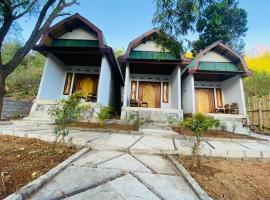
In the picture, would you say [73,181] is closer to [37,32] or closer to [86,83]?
[37,32]

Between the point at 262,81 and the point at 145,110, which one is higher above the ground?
the point at 262,81

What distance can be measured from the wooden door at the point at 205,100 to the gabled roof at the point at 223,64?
216 centimetres

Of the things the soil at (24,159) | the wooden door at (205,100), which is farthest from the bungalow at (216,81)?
the soil at (24,159)

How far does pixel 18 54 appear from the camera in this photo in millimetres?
7305

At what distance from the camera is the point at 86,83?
38.2ft

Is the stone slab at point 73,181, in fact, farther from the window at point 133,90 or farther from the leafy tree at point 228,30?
the leafy tree at point 228,30

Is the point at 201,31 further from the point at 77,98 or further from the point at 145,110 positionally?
the point at 77,98

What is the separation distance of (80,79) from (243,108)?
34.9 feet

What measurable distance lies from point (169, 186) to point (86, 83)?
406 inches

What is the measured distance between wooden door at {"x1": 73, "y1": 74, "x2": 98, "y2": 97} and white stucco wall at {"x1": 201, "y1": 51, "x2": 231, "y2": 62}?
24.8ft

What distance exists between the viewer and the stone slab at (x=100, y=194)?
2041 millimetres

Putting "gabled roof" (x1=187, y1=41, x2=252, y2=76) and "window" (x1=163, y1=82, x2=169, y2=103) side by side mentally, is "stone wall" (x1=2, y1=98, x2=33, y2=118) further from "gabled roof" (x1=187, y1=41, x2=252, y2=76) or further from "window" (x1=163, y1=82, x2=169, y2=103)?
"gabled roof" (x1=187, y1=41, x2=252, y2=76)

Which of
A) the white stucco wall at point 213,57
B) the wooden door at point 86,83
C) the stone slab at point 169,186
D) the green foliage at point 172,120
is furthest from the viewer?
the wooden door at point 86,83

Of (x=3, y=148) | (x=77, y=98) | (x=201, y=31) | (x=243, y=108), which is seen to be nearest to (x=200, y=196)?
(x=77, y=98)
